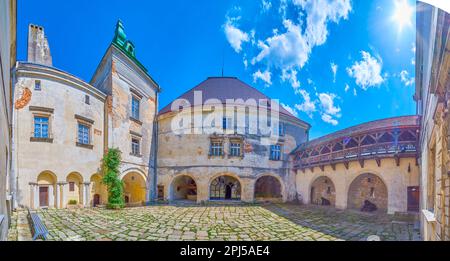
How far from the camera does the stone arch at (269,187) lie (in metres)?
10.9

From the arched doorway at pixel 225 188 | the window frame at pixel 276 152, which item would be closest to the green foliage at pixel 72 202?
the arched doorway at pixel 225 188

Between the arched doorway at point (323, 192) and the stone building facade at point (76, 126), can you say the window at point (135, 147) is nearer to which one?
the stone building facade at point (76, 126)

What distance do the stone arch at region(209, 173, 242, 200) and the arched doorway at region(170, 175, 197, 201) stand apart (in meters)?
1.31

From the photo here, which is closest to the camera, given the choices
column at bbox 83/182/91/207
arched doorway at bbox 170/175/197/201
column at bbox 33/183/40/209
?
column at bbox 33/183/40/209

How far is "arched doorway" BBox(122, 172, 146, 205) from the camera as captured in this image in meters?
9.27

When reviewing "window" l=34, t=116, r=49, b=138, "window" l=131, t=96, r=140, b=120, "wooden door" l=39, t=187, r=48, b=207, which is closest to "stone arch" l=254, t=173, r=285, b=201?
"window" l=131, t=96, r=140, b=120

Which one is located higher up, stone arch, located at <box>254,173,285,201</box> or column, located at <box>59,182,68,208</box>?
column, located at <box>59,182,68,208</box>

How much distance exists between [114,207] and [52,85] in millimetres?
4578

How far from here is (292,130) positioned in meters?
10.4

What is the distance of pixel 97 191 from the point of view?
6824 mm

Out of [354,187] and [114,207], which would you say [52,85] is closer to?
[114,207]

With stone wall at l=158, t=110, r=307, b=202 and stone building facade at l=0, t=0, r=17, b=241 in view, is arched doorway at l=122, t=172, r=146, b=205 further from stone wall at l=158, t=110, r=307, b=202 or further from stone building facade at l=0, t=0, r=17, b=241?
stone building facade at l=0, t=0, r=17, b=241

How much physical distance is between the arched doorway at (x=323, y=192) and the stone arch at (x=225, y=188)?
4303 mm
